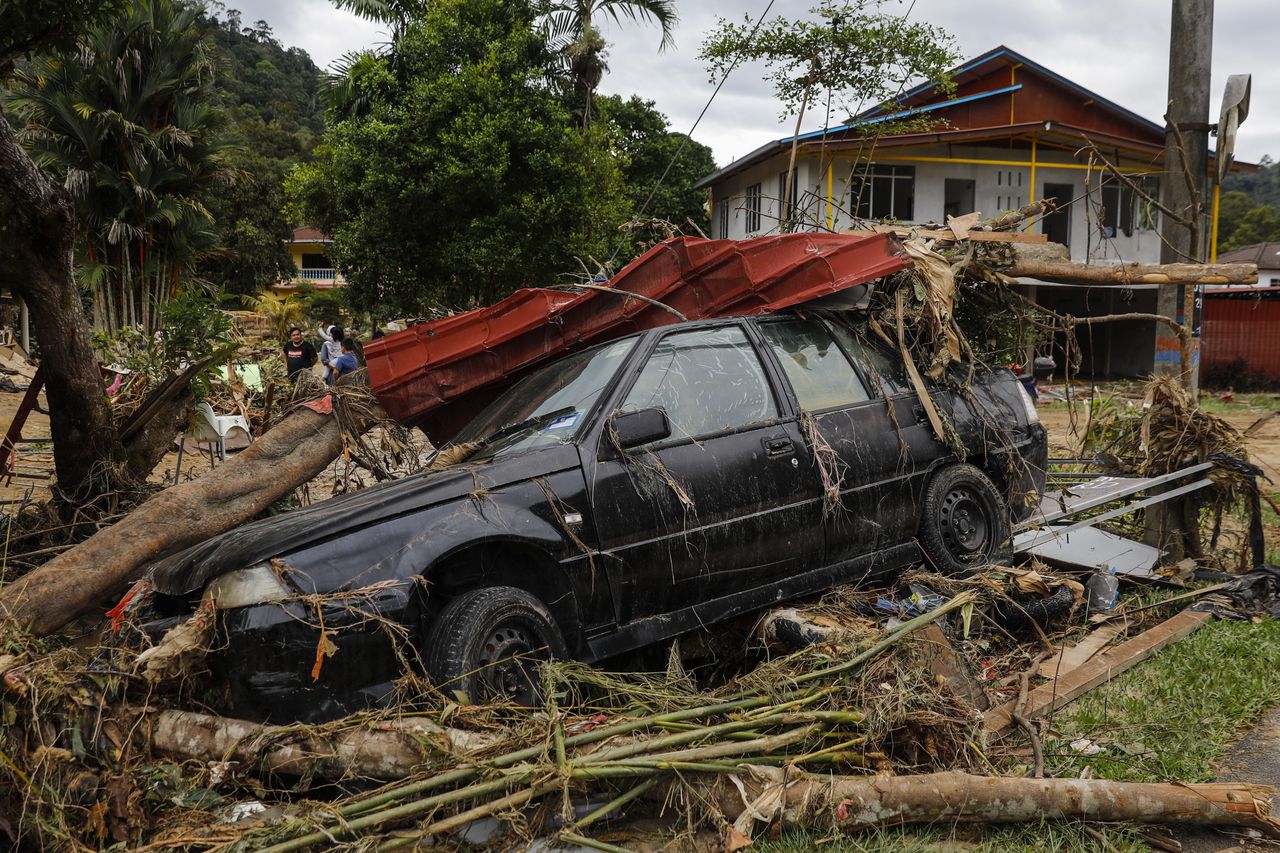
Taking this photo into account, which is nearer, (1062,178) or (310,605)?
(310,605)

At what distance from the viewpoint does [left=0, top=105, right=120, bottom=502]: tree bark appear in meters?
5.95

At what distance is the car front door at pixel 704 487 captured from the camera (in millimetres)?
4199

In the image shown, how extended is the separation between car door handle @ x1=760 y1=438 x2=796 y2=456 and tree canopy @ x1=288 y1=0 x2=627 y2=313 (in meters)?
12.7

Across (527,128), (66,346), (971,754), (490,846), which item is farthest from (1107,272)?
(527,128)

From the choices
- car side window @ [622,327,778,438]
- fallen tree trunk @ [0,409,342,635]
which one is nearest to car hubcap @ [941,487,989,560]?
car side window @ [622,327,778,438]

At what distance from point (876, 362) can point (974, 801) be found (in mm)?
2806

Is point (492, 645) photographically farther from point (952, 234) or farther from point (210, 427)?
point (210, 427)

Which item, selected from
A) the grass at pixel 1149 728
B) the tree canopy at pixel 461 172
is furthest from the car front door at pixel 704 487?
the tree canopy at pixel 461 172

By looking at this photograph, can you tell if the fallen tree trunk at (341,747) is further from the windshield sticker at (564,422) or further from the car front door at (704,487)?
the windshield sticker at (564,422)

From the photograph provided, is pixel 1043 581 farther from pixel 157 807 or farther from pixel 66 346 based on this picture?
pixel 66 346

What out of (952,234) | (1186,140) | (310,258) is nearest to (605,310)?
(952,234)

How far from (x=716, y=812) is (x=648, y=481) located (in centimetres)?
153

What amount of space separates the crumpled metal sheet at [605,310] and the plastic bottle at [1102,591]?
7.17 feet

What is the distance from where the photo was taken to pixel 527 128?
1673 centimetres
